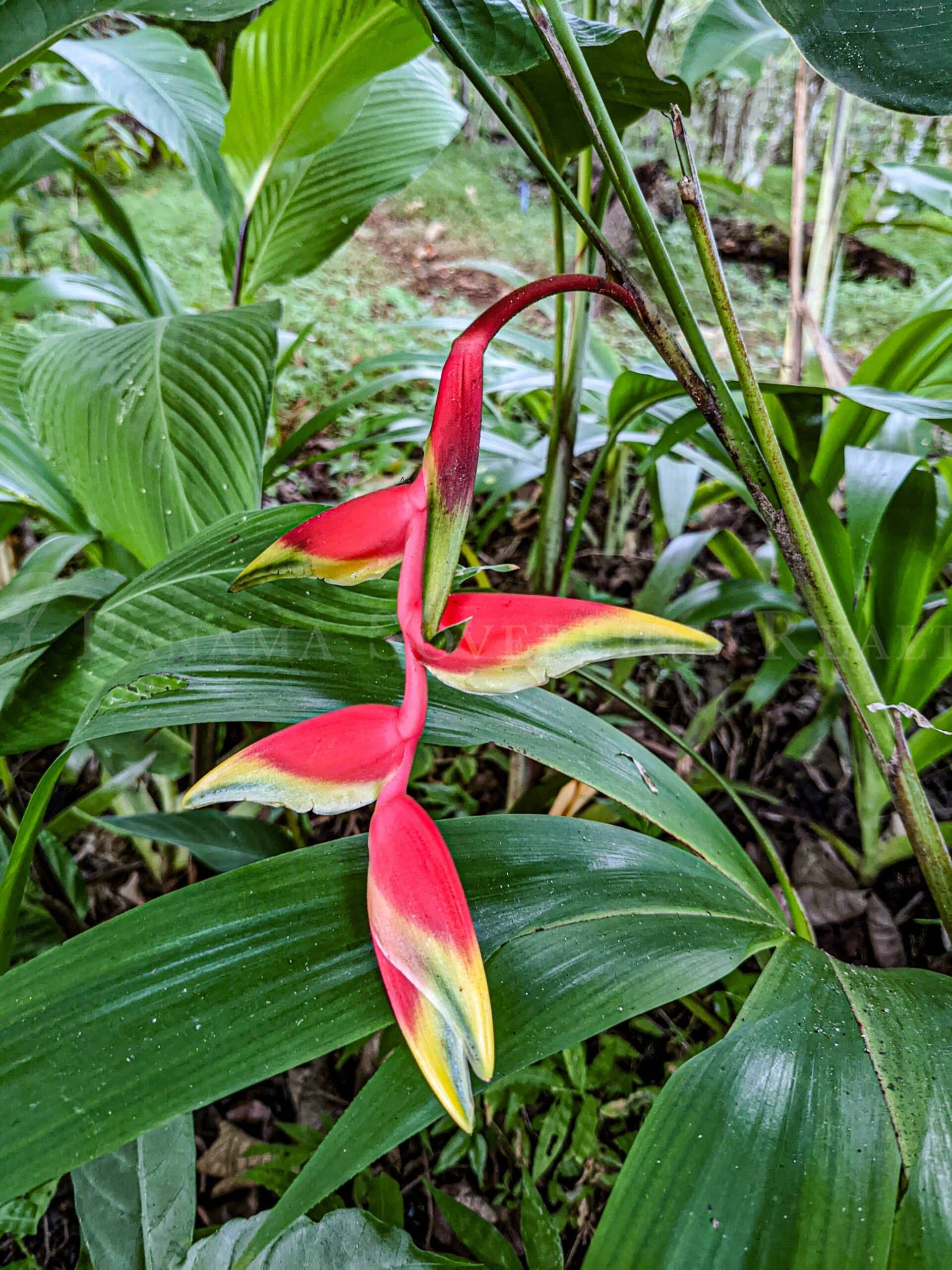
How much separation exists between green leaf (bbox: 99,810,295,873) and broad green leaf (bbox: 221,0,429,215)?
2.37 feet

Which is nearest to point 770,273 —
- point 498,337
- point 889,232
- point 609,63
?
point 889,232

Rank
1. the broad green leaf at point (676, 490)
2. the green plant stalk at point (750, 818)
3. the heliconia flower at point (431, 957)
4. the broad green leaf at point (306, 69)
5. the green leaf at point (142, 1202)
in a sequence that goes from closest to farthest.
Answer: the heliconia flower at point (431, 957), the green leaf at point (142, 1202), the green plant stalk at point (750, 818), the broad green leaf at point (306, 69), the broad green leaf at point (676, 490)

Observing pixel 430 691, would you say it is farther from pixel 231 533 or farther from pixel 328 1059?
pixel 328 1059

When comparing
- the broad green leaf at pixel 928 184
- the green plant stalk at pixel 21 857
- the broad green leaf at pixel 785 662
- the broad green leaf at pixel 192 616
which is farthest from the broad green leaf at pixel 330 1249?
the broad green leaf at pixel 928 184

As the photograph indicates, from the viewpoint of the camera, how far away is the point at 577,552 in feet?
4.69

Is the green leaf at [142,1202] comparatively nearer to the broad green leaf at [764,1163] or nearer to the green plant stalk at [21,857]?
the green plant stalk at [21,857]

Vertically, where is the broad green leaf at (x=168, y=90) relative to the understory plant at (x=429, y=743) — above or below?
above

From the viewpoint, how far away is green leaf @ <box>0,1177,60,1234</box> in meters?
0.59

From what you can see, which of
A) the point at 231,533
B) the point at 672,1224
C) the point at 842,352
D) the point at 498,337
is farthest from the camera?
the point at 842,352

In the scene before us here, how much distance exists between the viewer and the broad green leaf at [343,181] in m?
0.90

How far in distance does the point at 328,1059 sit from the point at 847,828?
2.27ft

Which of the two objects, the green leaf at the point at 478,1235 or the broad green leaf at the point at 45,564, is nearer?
the green leaf at the point at 478,1235

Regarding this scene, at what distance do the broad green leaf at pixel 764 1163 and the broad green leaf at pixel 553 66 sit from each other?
532mm

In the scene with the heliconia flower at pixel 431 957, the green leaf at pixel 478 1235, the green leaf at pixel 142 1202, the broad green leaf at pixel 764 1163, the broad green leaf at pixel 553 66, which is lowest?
the green leaf at pixel 478 1235
